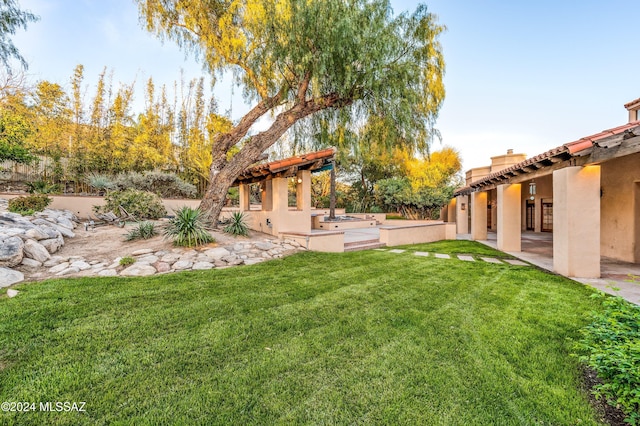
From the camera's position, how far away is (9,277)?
4.90 meters

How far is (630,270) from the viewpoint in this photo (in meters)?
7.13

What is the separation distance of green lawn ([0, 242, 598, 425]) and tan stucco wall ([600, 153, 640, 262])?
4.95 metres

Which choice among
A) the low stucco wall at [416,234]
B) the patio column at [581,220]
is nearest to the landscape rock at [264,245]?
the low stucco wall at [416,234]

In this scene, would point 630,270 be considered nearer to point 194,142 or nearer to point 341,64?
point 341,64

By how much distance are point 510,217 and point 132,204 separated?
52.6 ft

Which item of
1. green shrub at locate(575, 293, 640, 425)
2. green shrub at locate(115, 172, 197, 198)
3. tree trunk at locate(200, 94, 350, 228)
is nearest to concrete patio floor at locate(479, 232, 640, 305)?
green shrub at locate(575, 293, 640, 425)

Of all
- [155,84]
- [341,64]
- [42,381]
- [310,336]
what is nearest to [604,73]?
[341,64]

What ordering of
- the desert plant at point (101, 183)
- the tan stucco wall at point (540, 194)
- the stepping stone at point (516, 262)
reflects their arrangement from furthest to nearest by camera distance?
the tan stucco wall at point (540, 194) → the desert plant at point (101, 183) → the stepping stone at point (516, 262)

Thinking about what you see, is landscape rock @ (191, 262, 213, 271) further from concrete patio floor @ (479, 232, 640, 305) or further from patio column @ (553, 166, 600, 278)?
patio column @ (553, 166, 600, 278)

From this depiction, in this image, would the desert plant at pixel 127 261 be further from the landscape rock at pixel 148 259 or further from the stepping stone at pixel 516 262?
the stepping stone at pixel 516 262

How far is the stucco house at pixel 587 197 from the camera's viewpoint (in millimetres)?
5893

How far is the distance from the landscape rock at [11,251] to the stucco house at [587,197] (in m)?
12.2

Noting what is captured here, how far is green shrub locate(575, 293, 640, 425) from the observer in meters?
2.07

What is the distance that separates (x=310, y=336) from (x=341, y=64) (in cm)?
794
